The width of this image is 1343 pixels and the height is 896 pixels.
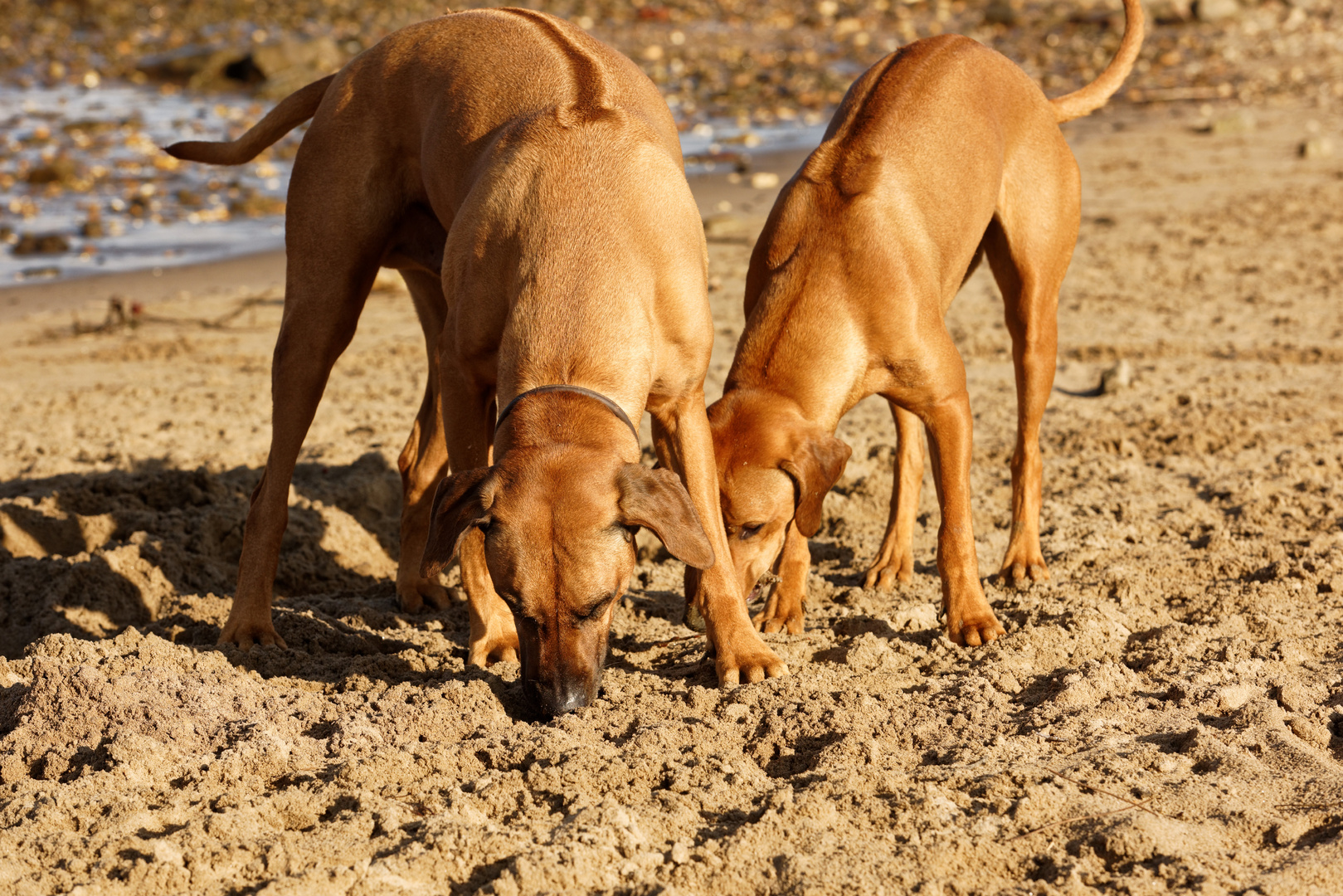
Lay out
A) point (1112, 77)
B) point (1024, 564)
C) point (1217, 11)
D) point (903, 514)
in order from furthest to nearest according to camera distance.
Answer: point (1217, 11), point (1112, 77), point (903, 514), point (1024, 564)

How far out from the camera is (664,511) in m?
3.64

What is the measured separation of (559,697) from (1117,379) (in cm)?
472

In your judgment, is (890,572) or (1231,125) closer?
(890,572)

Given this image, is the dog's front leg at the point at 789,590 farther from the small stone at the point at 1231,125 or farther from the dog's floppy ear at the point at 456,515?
the small stone at the point at 1231,125

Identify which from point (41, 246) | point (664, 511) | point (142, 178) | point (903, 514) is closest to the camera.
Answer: point (664, 511)

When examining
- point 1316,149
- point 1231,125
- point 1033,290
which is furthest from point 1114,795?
point 1231,125

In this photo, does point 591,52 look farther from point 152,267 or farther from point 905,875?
point 152,267

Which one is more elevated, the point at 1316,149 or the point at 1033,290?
the point at 1033,290

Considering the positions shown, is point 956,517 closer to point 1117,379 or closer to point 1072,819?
point 1072,819

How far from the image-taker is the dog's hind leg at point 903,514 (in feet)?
17.5

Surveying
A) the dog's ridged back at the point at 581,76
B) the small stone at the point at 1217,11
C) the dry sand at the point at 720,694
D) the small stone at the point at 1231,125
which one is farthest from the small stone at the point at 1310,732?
the small stone at the point at 1217,11

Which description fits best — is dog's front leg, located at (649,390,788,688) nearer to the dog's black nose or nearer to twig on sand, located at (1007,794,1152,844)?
the dog's black nose

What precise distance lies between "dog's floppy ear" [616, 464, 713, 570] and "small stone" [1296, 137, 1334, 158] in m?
11.1

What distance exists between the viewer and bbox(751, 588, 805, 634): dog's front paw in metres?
4.84
